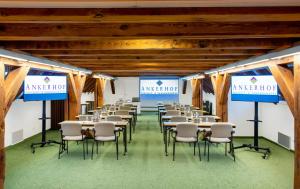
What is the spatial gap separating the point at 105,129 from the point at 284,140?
17.3 ft

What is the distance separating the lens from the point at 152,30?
3258mm

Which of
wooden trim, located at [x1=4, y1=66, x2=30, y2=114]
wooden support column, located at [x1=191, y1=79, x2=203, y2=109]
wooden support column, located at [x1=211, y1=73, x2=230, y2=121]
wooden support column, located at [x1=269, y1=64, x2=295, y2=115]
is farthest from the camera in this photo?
wooden support column, located at [x1=191, y1=79, x2=203, y2=109]

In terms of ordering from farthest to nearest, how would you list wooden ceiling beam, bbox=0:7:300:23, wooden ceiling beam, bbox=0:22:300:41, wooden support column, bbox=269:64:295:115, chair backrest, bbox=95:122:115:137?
chair backrest, bbox=95:122:115:137 < wooden support column, bbox=269:64:295:115 < wooden ceiling beam, bbox=0:22:300:41 < wooden ceiling beam, bbox=0:7:300:23

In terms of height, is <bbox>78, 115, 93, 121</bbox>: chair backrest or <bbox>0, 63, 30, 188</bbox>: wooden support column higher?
<bbox>0, 63, 30, 188</bbox>: wooden support column

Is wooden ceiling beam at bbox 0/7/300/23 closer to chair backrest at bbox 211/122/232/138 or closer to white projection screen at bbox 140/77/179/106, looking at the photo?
chair backrest at bbox 211/122/232/138

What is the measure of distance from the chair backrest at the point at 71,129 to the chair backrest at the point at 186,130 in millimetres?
2568

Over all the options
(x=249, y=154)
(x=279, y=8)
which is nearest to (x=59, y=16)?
(x=279, y=8)

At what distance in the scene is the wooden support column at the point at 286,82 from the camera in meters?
4.46

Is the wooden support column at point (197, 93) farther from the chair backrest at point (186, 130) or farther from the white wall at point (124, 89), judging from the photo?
the chair backrest at point (186, 130)

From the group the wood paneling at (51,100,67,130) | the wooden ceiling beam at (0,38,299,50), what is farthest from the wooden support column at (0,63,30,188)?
the wood paneling at (51,100,67,130)

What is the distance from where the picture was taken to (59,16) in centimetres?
260

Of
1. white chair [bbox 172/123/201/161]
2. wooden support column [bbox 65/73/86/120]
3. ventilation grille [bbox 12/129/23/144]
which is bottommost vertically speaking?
ventilation grille [bbox 12/129/23/144]

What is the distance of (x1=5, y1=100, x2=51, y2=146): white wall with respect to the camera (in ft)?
26.0

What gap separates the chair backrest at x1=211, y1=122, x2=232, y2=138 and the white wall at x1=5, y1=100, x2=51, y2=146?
5.94 m
